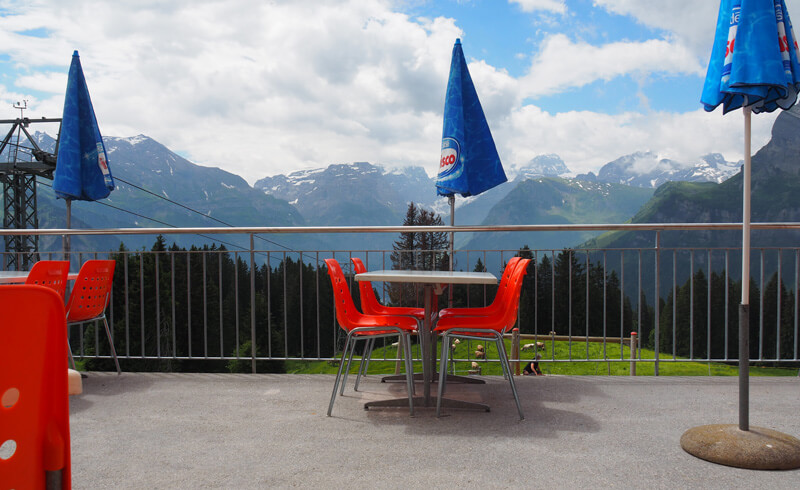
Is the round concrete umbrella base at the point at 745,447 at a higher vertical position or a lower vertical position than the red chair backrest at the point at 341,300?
lower

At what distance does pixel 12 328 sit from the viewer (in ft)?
2.50

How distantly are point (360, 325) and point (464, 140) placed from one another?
216 cm

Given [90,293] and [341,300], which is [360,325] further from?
[90,293]

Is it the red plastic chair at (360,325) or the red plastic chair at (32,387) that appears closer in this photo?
the red plastic chair at (32,387)

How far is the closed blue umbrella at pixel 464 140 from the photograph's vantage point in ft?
15.1

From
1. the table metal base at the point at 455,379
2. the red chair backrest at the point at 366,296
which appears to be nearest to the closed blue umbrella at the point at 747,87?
the table metal base at the point at 455,379

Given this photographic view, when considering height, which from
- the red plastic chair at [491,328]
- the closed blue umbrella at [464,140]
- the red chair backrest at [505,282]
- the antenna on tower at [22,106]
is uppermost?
the antenna on tower at [22,106]

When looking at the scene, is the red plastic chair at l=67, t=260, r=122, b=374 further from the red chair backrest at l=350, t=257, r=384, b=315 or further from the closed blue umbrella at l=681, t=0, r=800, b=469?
the closed blue umbrella at l=681, t=0, r=800, b=469

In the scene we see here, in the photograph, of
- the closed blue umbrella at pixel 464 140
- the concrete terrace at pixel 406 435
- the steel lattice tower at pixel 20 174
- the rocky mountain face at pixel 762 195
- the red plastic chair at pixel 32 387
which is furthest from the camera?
the rocky mountain face at pixel 762 195

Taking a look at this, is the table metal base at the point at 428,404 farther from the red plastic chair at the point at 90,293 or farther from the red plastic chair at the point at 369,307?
the red plastic chair at the point at 90,293

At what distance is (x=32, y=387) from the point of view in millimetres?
778

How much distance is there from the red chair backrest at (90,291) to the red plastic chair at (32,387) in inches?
134

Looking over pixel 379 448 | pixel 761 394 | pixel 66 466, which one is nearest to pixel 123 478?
pixel 379 448

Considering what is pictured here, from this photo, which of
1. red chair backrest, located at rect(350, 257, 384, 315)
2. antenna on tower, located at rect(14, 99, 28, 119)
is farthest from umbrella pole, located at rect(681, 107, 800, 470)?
antenna on tower, located at rect(14, 99, 28, 119)
